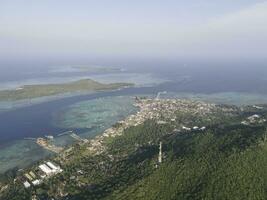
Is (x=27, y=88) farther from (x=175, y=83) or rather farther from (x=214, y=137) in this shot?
(x=214, y=137)

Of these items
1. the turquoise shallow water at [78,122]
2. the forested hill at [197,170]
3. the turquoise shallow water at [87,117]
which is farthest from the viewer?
the turquoise shallow water at [87,117]

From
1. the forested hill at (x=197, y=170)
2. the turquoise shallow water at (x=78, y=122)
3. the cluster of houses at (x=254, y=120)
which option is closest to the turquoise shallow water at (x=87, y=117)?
the turquoise shallow water at (x=78, y=122)

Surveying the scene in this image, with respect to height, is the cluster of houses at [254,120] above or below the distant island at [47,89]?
above

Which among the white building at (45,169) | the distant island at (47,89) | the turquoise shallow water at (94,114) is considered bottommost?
the distant island at (47,89)

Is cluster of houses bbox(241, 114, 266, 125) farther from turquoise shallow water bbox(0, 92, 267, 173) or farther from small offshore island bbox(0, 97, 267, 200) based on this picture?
turquoise shallow water bbox(0, 92, 267, 173)

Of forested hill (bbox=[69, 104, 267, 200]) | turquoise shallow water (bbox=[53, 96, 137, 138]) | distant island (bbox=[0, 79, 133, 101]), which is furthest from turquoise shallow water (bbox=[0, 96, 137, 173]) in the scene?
distant island (bbox=[0, 79, 133, 101])

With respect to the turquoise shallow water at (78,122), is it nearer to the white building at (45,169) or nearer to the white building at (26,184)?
the white building at (45,169)

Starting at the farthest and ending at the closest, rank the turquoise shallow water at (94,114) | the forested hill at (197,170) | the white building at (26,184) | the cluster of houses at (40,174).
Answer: the turquoise shallow water at (94,114) < the cluster of houses at (40,174) < the white building at (26,184) < the forested hill at (197,170)
